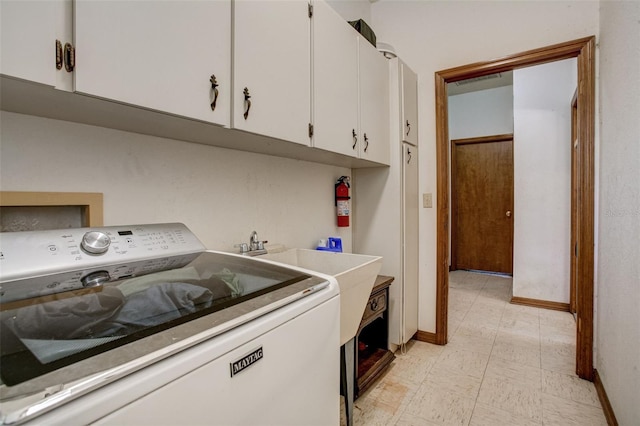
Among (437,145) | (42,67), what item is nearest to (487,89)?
(437,145)

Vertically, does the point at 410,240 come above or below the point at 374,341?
above

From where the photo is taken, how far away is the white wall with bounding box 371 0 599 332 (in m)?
2.17

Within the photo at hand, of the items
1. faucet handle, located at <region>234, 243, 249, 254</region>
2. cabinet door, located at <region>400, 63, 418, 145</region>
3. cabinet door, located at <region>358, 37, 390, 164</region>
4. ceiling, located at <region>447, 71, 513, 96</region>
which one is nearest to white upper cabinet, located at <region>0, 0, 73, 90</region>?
faucet handle, located at <region>234, 243, 249, 254</region>

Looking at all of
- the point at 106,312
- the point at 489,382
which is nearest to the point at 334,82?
the point at 106,312

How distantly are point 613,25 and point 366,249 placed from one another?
75.4 inches

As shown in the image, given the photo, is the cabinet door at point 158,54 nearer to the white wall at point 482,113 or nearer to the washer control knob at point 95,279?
the washer control knob at point 95,279

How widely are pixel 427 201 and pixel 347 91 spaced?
123 centimetres

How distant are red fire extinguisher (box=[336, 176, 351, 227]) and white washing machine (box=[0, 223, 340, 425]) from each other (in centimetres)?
126

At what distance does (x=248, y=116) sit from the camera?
1.16 m

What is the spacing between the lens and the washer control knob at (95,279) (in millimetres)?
766

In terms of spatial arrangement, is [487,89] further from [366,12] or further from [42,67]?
[42,67]

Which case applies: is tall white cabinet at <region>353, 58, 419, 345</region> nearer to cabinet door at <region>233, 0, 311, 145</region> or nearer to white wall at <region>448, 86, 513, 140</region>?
cabinet door at <region>233, 0, 311, 145</region>

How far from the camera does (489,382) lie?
1.96 meters

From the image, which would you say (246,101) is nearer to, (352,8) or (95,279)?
(95,279)
